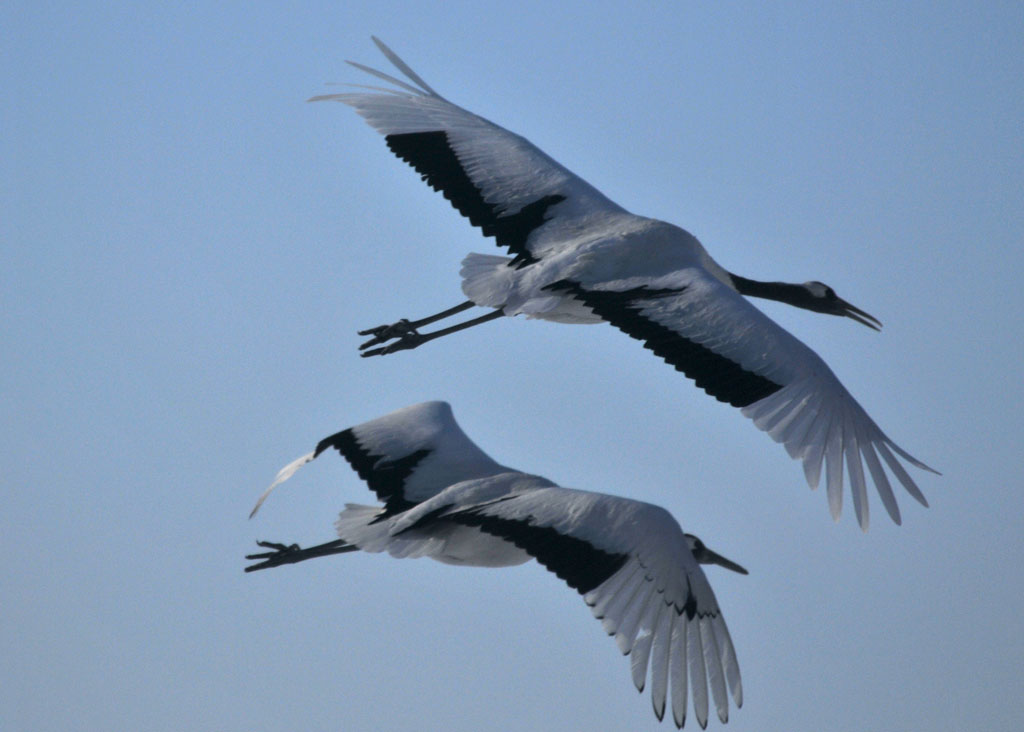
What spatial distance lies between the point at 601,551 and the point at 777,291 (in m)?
5.17

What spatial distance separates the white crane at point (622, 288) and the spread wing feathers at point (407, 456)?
1373 mm

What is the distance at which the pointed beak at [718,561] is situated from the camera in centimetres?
1798

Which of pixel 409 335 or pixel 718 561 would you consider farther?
pixel 409 335

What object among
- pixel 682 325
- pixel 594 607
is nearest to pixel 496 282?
pixel 682 325

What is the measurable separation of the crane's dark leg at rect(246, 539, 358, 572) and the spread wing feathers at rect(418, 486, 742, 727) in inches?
122

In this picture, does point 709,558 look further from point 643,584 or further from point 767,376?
point 643,584

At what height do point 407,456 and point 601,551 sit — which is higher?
point 407,456

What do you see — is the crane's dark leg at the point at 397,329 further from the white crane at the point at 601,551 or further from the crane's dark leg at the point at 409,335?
the white crane at the point at 601,551

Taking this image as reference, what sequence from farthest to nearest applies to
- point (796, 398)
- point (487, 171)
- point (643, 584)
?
point (487, 171) < point (796, 398) < point (643, 584)

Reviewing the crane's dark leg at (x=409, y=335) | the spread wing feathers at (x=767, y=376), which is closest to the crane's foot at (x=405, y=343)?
the crane's dark leg at (x=409, y=335)

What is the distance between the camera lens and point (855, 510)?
1504cm

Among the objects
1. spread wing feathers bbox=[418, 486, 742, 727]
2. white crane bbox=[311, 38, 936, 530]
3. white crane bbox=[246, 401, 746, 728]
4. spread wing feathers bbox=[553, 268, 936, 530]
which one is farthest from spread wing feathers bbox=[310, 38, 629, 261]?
spread wing feathers bbox=[418, 486, 742, 727]

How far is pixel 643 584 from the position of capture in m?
14.9

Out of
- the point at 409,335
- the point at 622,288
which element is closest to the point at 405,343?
the point at 409,335
